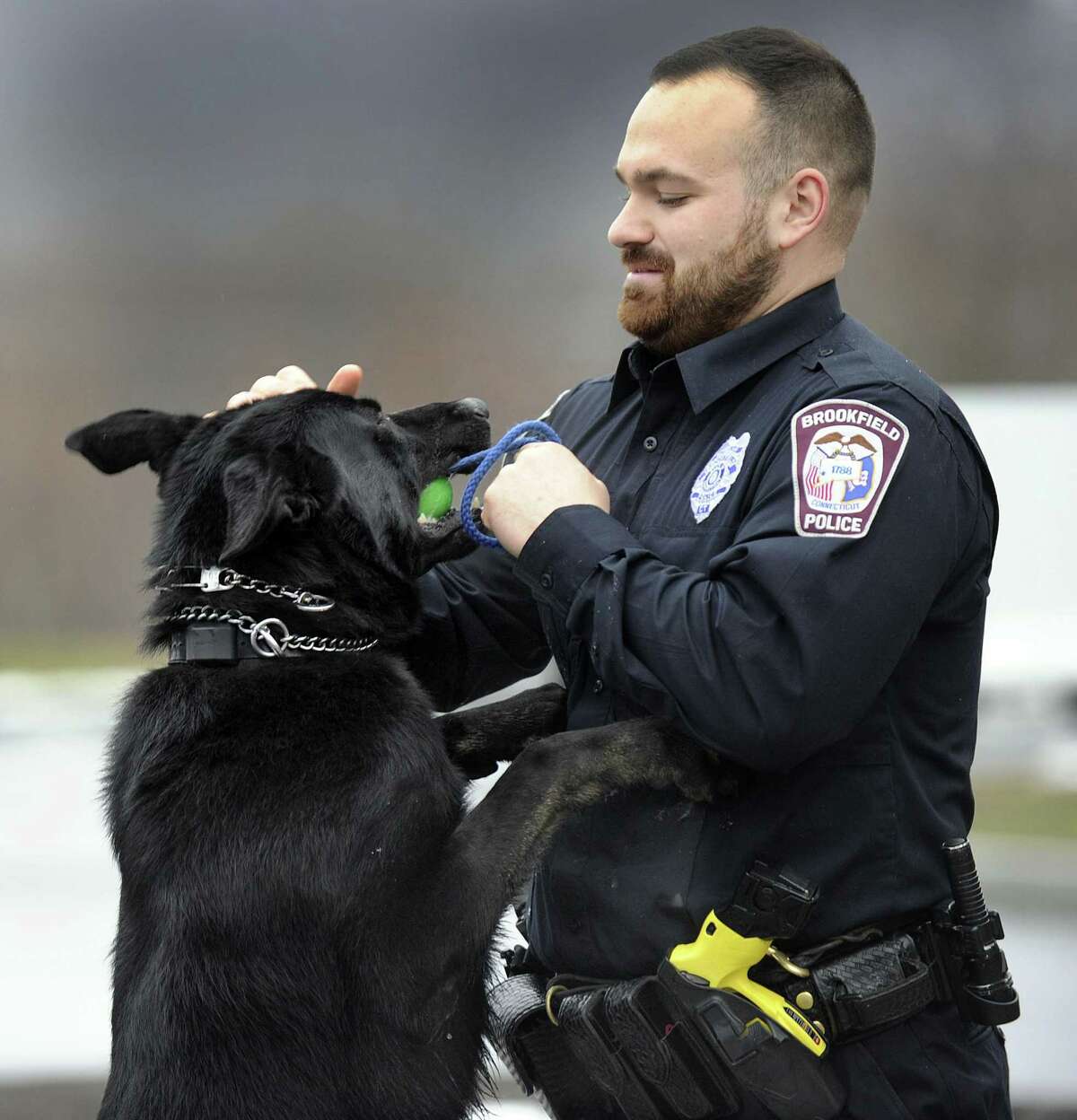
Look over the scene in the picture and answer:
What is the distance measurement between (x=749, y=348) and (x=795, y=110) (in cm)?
33

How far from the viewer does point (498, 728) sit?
7.00 feet

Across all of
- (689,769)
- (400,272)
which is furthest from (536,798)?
(400,272)

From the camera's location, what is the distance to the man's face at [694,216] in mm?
1781

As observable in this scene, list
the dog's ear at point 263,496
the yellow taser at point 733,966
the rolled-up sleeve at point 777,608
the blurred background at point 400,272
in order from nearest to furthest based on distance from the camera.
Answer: the rolled-up sleeve at point 777,608, the yellow taser at point 733,966, the dog's ear at point 263,496, the blurred background at point 400,272

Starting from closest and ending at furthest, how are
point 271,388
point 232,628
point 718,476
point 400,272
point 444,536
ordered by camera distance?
point 718,476, point 232,628, point 444,536, point 271,388, point 400,272

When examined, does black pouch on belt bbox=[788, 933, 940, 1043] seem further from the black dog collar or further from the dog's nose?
the dog's nose

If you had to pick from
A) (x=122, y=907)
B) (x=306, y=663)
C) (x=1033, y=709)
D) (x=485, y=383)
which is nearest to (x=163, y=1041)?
(x=122, y=907)

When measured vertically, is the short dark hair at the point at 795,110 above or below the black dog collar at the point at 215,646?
above

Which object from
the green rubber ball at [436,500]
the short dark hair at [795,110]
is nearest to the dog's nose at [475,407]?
the green rubber ball at [436,500]

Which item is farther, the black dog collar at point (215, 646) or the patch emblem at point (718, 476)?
the black dog collar at point (215, 646)

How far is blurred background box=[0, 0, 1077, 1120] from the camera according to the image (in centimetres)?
323

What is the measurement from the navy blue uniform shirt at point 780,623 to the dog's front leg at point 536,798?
0.05 m

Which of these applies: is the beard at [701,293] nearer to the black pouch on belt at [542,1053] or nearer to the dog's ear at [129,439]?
the dog's ear at [129,439]

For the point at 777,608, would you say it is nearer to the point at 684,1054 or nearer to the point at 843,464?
the point at 843,464
